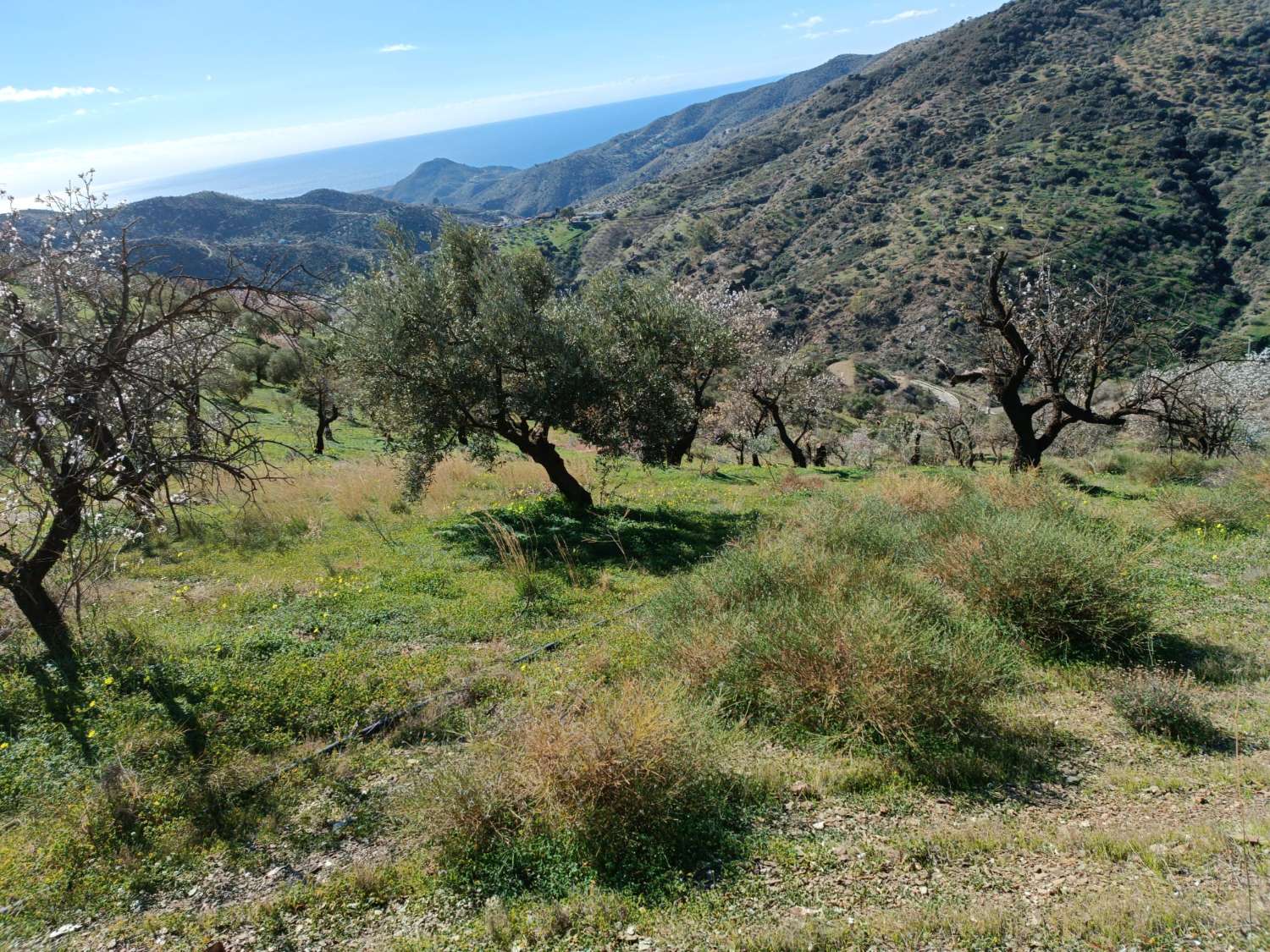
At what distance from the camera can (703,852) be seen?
15.4 feet

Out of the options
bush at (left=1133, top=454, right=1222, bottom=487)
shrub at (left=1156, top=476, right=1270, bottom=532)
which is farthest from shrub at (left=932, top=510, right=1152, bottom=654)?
bush at (left=1133, top=454, right=1222, bottom=487)

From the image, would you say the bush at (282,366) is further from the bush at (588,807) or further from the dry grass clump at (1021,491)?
the bush at (588,807)

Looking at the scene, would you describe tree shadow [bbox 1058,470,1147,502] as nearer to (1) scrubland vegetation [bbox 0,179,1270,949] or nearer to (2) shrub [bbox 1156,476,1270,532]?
(2) shrub [bbox 1156,476,1270,532]

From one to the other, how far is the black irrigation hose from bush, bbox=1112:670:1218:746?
236 inches

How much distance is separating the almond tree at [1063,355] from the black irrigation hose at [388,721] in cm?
1410

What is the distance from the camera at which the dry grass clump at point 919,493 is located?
1238 cm

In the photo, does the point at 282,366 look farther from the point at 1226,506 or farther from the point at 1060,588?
the point at 1226,506

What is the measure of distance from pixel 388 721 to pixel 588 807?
2825 mm

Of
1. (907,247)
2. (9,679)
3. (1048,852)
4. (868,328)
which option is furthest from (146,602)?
(907,247)

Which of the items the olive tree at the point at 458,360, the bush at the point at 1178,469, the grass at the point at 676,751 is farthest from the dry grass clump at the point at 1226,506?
the olive tree at the point at 458,360

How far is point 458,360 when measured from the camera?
12.7 metres

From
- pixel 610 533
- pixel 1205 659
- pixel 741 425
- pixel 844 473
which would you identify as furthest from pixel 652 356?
pixel 741 425

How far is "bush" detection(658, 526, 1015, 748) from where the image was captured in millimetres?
6051

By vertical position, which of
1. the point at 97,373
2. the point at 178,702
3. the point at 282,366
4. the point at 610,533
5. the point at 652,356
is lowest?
Result: the point at 610,533
